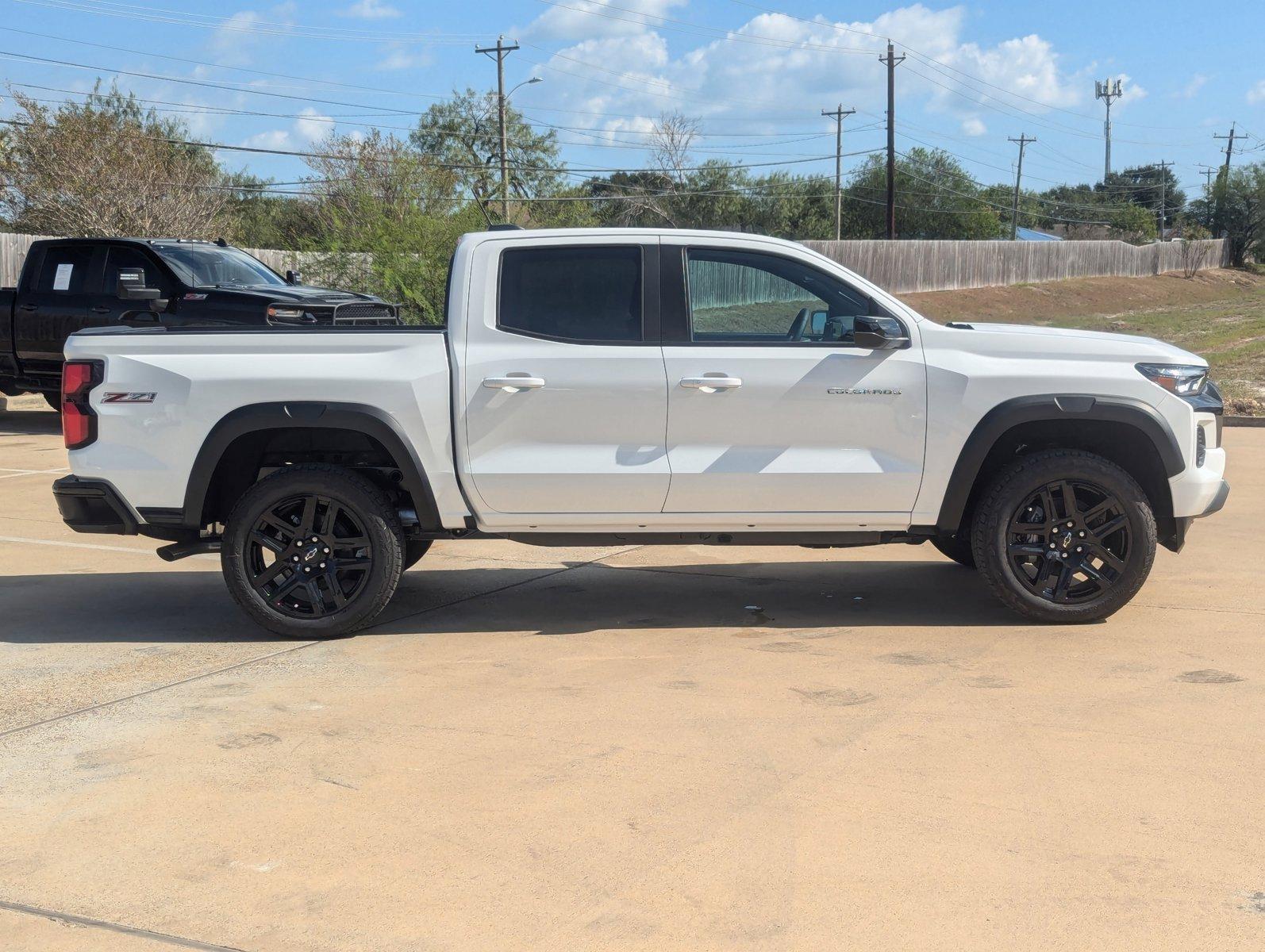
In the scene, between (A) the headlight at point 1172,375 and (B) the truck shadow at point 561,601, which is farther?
(B) the truck shadow at point 561,601

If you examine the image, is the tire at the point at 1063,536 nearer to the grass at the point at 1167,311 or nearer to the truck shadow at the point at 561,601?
the truck shadow at the point at 561,601

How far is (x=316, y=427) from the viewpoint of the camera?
21.0 feet

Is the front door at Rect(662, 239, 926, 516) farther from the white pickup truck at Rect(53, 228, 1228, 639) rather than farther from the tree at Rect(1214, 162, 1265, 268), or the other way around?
the tree at Rect(1214, 162, 1265, 268)

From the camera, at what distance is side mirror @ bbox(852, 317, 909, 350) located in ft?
20.4

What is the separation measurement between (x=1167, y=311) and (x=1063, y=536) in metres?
51.0

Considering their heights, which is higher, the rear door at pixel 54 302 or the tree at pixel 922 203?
the tree at pixel 922 203

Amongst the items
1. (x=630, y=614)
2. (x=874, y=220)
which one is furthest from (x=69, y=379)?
(x=874, y=220)

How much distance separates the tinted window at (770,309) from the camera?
647 centimetres

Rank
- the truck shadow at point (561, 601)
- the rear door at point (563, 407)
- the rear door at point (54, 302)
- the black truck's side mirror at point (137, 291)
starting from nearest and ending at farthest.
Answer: the rear door at point (563, 407) < the truck shadow at point (561, 601) < the black truck's side mirror at point (137, 291) < the rear door at point (54, 302)

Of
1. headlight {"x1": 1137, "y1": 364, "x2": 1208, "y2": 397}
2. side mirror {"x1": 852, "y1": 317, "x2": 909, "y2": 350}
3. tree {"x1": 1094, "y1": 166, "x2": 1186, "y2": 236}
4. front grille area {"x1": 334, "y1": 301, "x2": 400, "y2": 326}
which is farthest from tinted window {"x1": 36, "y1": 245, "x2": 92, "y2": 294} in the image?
tree {"x1": 1094, "y1": 166, "x2": 1186, "y2": 236}

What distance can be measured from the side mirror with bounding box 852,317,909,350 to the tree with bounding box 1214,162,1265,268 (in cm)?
9901

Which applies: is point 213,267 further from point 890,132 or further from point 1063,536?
point 890,132

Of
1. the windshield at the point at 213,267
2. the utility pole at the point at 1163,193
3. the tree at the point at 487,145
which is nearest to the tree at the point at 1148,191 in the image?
the utility pole at the point at 1163,193

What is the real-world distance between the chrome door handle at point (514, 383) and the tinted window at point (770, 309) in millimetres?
811
